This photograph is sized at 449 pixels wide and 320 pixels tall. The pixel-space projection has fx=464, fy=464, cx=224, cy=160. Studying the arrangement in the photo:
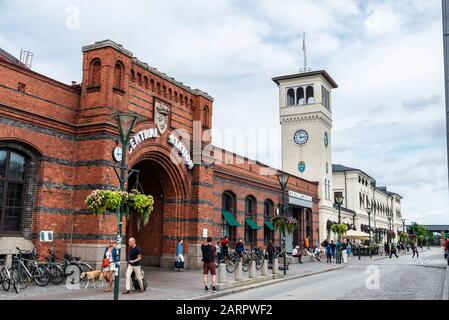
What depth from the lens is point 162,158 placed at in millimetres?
21719

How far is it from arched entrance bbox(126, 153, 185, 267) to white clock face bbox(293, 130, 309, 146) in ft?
86.6

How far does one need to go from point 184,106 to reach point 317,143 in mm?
25757

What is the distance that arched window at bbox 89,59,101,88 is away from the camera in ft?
61.1

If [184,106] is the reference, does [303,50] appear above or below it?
above

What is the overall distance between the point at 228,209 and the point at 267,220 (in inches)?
239

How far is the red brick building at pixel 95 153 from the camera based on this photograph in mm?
16359

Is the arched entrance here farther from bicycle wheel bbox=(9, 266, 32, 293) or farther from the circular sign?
the circular sign

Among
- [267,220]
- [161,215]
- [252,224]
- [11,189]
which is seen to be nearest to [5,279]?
[11,189]

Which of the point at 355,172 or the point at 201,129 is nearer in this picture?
the point at 201,129

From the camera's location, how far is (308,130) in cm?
4738

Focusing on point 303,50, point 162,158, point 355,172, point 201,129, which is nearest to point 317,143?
point 303,50

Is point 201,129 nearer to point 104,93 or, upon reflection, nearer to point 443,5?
point 104,93

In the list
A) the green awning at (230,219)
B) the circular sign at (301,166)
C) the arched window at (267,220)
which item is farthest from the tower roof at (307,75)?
the green awning at (230,219)
